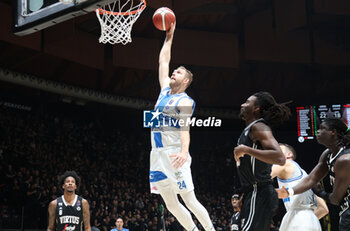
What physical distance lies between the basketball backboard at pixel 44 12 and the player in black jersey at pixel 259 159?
265 centimetres

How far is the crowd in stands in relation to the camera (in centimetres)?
1260

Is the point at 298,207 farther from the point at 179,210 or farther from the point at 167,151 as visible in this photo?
the point at 167,151

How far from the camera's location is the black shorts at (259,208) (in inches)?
134

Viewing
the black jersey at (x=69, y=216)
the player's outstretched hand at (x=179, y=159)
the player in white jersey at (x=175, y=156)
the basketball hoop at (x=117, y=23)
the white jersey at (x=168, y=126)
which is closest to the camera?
the player's outstretched hand at (x=179, y=159)

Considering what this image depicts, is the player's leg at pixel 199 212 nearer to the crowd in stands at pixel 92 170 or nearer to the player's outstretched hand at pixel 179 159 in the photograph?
the player's outstretched hand at pixel 179 159

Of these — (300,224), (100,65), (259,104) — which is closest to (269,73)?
(100,65)

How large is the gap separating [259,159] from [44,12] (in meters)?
3.73

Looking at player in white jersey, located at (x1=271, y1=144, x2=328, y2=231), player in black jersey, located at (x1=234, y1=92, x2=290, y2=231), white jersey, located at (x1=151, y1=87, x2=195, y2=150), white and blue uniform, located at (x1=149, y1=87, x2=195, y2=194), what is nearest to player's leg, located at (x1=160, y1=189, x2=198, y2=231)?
white and blue uniform, located at (x1=149, y1=87, x2=195, y2=194)

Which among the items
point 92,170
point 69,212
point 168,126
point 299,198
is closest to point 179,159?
point 168,126

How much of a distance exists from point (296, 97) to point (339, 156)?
16.2 meters

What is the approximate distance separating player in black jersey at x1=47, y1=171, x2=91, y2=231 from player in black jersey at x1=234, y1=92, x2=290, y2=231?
3.30 m

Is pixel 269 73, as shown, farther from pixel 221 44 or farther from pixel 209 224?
pixel 209 224

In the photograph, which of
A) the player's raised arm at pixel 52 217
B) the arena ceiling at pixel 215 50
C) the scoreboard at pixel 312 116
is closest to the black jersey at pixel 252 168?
the player's raised arm at pixel 52 217

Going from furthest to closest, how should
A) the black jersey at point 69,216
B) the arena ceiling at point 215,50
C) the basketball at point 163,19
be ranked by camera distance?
the arena ceiling at point 215,50
the black jersey at point 69,216
the basketball at point 163,19
